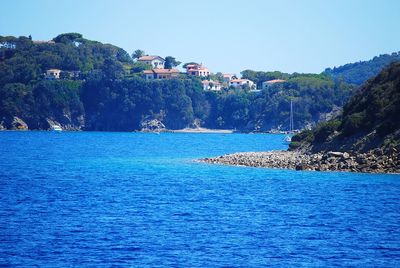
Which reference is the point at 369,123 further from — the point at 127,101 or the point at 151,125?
the point at 151,125

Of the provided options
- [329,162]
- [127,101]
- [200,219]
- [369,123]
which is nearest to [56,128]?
[127,101]

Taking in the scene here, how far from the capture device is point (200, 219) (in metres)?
34.7

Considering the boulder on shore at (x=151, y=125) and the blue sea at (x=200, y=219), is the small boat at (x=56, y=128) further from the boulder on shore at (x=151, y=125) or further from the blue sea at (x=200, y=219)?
the blue sea at (x=200, y=219)

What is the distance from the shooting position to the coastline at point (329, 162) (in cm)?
5356

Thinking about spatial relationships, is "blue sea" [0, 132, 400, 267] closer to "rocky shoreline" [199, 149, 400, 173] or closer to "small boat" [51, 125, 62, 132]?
"rocky shoreline" [199, 149, 400, 173]

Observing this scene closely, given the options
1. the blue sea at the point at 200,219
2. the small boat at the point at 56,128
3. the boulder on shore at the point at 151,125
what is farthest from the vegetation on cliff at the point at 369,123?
the boulder on shore at the point at 151,125

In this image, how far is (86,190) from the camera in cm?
4653

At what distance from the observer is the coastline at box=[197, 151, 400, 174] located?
53562mm

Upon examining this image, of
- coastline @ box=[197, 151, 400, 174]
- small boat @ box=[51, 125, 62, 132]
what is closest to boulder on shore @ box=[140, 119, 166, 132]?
small boat @ box=[51, 125, 62, 132]

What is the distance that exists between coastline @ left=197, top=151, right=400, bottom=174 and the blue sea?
5.98 feet

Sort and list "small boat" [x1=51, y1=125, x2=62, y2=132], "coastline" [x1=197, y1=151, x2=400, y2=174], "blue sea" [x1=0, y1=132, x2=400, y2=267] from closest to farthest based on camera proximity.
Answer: "blue sea" [x1=0, y1=132, x2=400, y2=267]
"coastline" [x1=197, y1=151, x2=400, y2=174]
"small boat" [x1=51, y1=125, x2=62, y2=132]

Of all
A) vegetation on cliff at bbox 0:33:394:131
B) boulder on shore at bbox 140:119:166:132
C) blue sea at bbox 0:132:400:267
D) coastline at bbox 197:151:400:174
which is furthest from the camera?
boulder on shore at bbox 140:119:166:132

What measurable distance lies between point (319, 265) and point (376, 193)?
1837 centimetres

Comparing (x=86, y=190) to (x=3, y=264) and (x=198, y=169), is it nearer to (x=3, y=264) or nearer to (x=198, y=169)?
(x=198, y=169)
